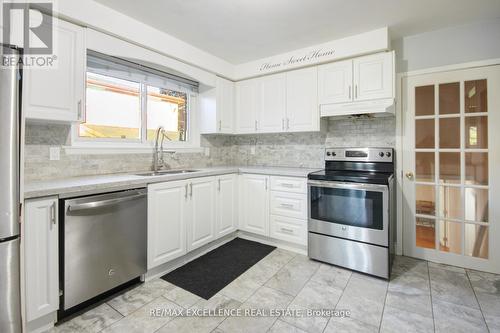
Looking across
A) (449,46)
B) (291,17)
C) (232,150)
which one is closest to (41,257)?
(291,17)

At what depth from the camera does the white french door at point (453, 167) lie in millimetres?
2410

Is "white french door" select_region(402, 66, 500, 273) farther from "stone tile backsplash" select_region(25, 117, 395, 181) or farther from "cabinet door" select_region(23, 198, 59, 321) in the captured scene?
"cabinet door" select_region(23, 198, 59, 321)

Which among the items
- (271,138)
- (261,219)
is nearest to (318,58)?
(271,138)

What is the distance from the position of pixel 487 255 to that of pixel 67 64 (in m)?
4.13

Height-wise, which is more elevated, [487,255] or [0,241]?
[0,241]

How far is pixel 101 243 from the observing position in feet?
6.11

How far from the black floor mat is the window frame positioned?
1.38 meters

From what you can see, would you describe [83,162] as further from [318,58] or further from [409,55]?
[409,55]

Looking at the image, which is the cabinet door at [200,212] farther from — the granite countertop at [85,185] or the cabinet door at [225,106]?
the cabinet door at [225,106]

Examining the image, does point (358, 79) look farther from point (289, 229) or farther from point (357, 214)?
point (289, 229)

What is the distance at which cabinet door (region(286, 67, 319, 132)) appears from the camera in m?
2.99

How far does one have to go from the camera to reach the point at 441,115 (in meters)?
2.62

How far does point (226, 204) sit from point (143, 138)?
1.25 metres

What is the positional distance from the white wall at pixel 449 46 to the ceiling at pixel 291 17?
0.09 metres
